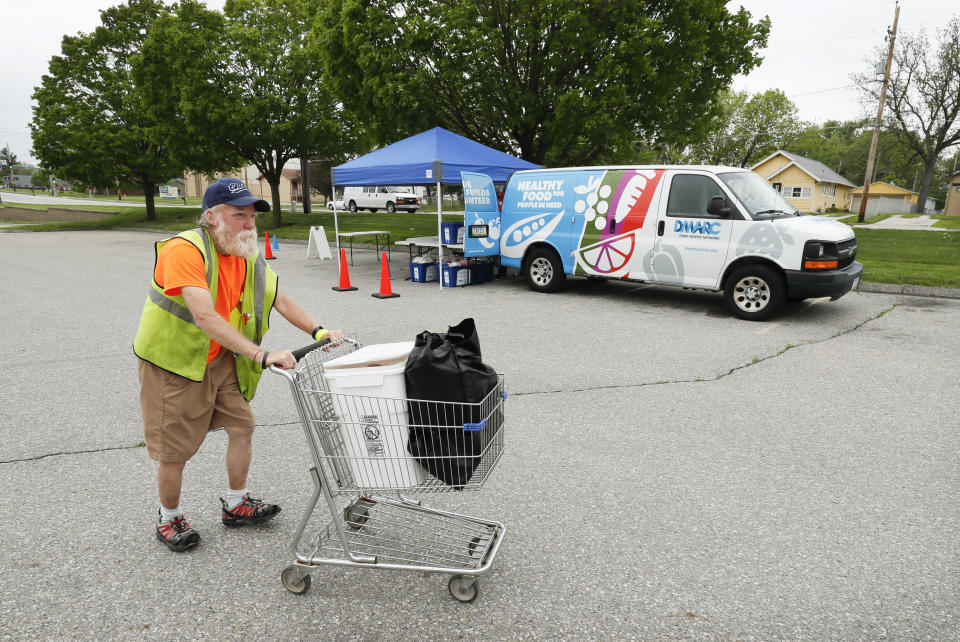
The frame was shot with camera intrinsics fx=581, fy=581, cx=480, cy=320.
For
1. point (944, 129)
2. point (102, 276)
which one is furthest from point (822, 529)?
point (944, 129)

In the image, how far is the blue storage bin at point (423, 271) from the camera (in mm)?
12097

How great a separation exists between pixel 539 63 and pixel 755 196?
9569 millimetres

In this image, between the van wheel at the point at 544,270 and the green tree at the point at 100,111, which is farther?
the green tree at the point at 100,111

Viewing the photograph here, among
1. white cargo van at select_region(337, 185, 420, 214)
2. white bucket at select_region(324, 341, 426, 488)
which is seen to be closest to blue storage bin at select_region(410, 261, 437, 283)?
white bucket at select_region(324, 341, 426, 488)

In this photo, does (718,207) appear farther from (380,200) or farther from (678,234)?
(380,200)

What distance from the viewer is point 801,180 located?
52656 millimetres

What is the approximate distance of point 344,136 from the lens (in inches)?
987

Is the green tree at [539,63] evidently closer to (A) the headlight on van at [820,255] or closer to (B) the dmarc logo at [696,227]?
(B) the dmarc logo at [696,227]

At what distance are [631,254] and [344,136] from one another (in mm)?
19157

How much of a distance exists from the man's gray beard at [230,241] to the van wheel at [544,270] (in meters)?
7.97

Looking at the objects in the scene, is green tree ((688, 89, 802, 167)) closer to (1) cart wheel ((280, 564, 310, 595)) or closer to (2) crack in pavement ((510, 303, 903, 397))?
(2) crack in pavement ((510, 303, 903, 397))

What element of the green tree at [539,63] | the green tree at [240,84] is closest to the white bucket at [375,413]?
the green tree at [539,63]

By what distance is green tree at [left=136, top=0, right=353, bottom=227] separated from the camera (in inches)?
901

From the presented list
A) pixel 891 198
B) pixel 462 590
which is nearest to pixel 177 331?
pixel 462 590
